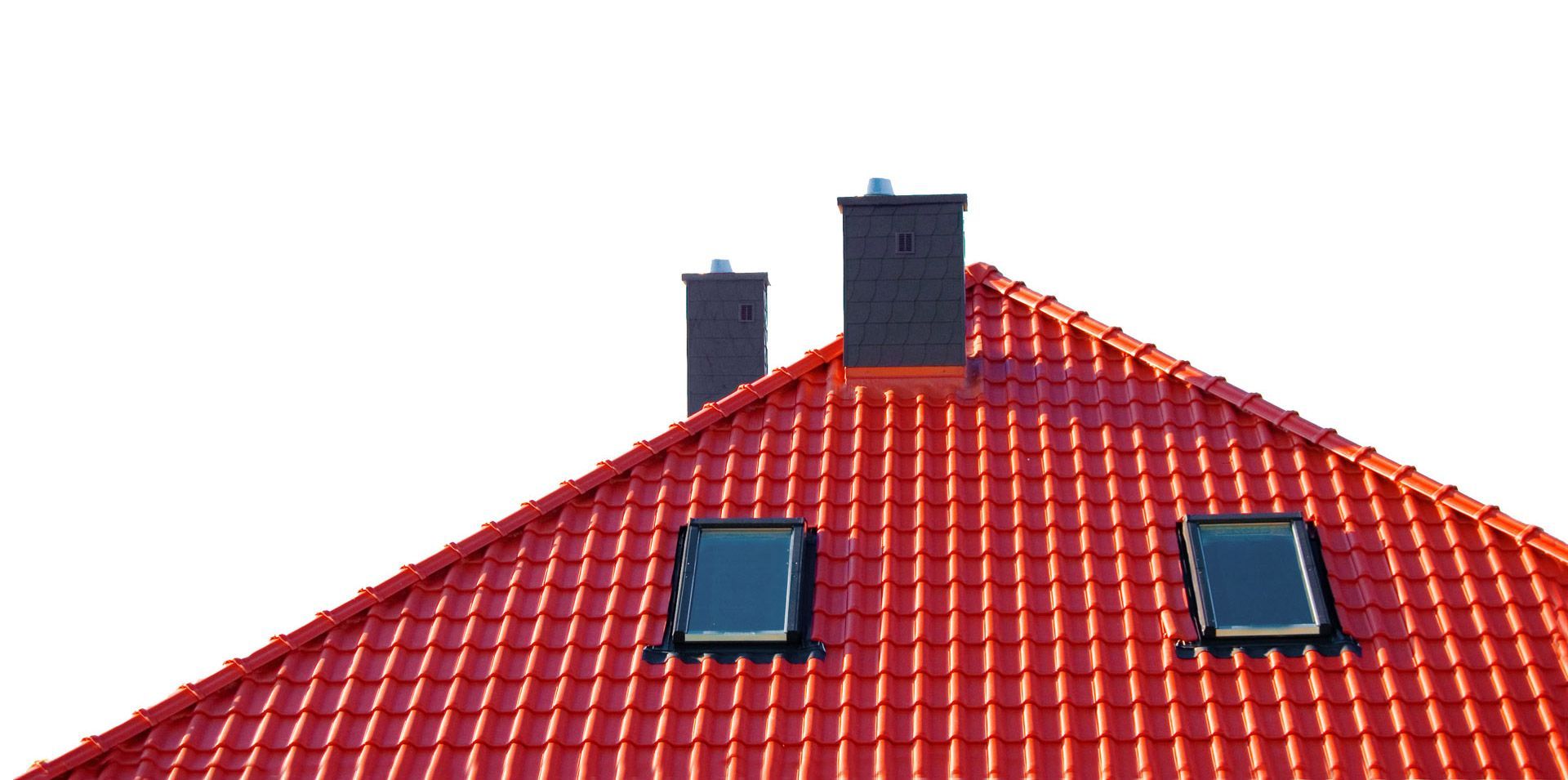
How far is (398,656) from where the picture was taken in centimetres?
952

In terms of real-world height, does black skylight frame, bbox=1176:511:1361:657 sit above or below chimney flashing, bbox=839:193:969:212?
below

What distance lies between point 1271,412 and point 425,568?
17.3 ft

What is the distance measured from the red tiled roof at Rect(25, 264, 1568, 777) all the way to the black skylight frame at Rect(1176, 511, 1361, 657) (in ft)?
0.29

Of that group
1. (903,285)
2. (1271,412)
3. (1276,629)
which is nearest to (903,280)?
(903,285)

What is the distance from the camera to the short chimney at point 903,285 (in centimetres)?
1126

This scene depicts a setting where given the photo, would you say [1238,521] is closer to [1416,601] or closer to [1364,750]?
[1416,601]

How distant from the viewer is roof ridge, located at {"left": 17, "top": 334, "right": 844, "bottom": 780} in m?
9.13

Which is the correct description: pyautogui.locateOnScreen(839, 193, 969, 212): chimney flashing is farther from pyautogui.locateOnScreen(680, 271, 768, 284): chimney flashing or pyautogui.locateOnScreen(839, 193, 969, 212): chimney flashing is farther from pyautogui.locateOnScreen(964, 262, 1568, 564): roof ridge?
pyautogui.locateOnScreen(680, 271, 768, 284): chimney flashing

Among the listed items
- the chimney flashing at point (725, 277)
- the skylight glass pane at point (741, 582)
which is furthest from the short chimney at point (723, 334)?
the skylight glass pane at point (741, 582)

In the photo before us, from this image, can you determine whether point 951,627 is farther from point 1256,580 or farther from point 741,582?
point 1256,580

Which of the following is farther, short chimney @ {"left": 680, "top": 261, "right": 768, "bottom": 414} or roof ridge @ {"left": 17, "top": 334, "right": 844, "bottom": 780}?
short chimney @ {"left": 680, "top": 261, "right": 768, "bottom": 414}

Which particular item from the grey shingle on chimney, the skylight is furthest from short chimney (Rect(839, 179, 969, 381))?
the skylight

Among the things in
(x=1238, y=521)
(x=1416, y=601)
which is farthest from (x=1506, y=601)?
(x=1238, y=521)

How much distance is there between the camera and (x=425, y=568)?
10.1 metres
